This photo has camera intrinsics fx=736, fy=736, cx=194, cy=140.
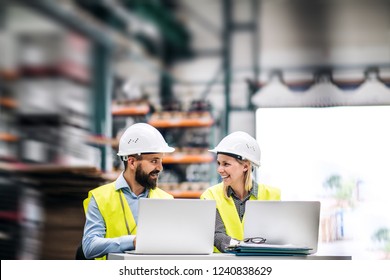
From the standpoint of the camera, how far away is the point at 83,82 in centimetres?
805

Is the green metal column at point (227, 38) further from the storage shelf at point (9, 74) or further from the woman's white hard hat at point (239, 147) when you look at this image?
the woman's white hard hat at point (239, 147)

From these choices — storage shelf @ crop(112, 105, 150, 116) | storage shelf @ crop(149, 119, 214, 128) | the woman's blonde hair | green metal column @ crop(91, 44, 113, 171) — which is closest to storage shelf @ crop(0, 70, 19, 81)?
green metal column @ crop(91, 44, 113, 171)

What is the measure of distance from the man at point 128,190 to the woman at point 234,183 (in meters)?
0.34

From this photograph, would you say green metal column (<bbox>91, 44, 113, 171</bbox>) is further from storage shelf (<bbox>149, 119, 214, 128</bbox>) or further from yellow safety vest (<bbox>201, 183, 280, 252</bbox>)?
yellow safety vest (<bbox>201, 183, 280, 252</bbox>)

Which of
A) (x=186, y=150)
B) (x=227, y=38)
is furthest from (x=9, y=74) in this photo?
(x=227, y=38)

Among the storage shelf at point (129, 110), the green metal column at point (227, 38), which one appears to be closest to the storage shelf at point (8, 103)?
the storage shelf at point (129, 110)

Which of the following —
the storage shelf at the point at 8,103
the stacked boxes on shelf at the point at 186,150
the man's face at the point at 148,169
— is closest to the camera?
the man's face at the point at 148,169

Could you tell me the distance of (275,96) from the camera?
8.53 m

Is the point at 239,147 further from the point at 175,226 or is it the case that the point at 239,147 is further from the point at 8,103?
the point at 8,103

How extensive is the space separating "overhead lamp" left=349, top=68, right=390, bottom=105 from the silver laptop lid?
17.4 ft

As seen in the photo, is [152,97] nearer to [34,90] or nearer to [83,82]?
[83,82]

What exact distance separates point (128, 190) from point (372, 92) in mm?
5076

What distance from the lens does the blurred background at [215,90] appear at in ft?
25.1
